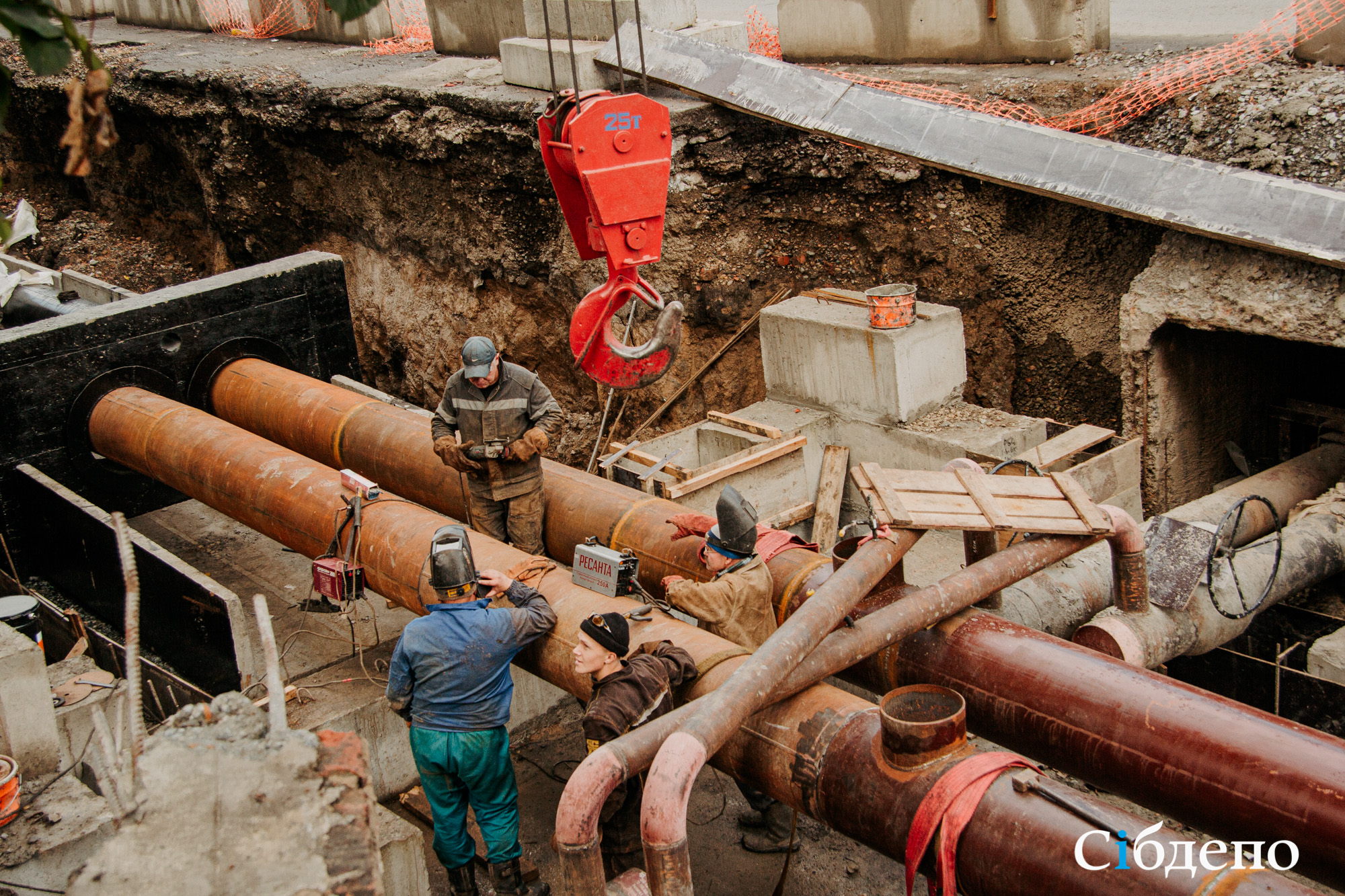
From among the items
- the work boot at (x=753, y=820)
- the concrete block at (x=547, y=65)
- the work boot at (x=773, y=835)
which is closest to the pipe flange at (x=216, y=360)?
the concrete block at (x=547, y=65)

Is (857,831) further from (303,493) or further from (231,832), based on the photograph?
(303,493)

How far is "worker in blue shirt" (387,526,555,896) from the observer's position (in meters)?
4.37

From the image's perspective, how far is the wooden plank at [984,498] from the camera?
4.07 meters

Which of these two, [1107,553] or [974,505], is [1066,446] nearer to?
[1107,553]

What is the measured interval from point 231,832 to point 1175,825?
527cm

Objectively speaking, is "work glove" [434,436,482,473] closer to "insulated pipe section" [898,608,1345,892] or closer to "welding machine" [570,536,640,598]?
"welding machine" [570,536,640,598]

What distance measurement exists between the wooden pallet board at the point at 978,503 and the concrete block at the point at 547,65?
6.41 metres

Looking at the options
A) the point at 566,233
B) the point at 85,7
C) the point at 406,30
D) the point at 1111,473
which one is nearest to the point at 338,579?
the point at 1111,473

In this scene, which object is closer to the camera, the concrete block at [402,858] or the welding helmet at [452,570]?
the welding helmet at [452,570]

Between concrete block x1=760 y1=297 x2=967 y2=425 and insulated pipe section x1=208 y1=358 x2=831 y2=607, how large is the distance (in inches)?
98.5

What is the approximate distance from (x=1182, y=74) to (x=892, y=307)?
110 inches

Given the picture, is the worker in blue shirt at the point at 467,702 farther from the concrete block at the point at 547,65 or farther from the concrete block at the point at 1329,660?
the concrete block at the point at 547,65

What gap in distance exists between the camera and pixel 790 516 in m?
7.94

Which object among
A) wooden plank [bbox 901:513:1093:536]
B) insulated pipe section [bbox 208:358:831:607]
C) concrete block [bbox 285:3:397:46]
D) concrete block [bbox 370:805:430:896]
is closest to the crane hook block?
insulated pipe section [bbox 208:358:831:607]
